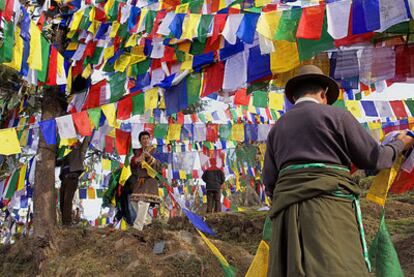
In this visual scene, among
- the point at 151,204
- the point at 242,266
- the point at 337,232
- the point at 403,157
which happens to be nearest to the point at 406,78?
the point at 403,157

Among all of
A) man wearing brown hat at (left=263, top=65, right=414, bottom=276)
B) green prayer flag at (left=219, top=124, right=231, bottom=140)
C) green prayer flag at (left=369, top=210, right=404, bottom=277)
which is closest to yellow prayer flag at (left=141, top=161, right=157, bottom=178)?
green prayer flag at (left=219, top=124, right=231, bottom=140)

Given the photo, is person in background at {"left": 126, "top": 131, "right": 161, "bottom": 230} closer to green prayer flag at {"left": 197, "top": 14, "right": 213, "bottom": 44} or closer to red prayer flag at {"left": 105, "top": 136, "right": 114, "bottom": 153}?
green prayer flag at {"left": 197, "top": 14, "right": 213, "bottom": 44}

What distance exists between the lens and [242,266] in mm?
6605

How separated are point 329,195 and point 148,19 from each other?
504 centimetres

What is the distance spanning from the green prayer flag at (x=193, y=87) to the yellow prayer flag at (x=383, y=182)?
350cm

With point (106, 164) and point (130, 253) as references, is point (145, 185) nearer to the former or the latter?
point (130, 253)

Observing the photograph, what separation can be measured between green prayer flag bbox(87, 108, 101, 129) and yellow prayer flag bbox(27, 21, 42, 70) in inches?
39.4

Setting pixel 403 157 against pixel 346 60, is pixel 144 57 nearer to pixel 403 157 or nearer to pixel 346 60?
pixel 346 60

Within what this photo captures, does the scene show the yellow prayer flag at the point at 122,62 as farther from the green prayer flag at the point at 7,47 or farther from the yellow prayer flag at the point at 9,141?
the yellow prayer flag at the point at 9,141

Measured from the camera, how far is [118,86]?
8.09 metres

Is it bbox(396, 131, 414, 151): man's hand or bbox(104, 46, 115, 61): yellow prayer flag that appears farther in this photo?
bbox(104, 46, 115, 61): yellow prayer flag

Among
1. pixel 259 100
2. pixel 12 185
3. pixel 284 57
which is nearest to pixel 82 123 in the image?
pixel 12 185

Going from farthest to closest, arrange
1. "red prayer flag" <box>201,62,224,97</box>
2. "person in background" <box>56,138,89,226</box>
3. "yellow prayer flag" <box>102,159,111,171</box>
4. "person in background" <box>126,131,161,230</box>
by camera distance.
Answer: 1. "yellow prayer flag" <box>102,159,111,171</box>
2. "person in background" <box>56,138,89,226</box>
3. "person in background" <box>126,131,161,230</box>
4. "red prayer flag" <box>201,62,224,97</box>

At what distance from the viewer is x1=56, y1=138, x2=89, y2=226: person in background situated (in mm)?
8672
